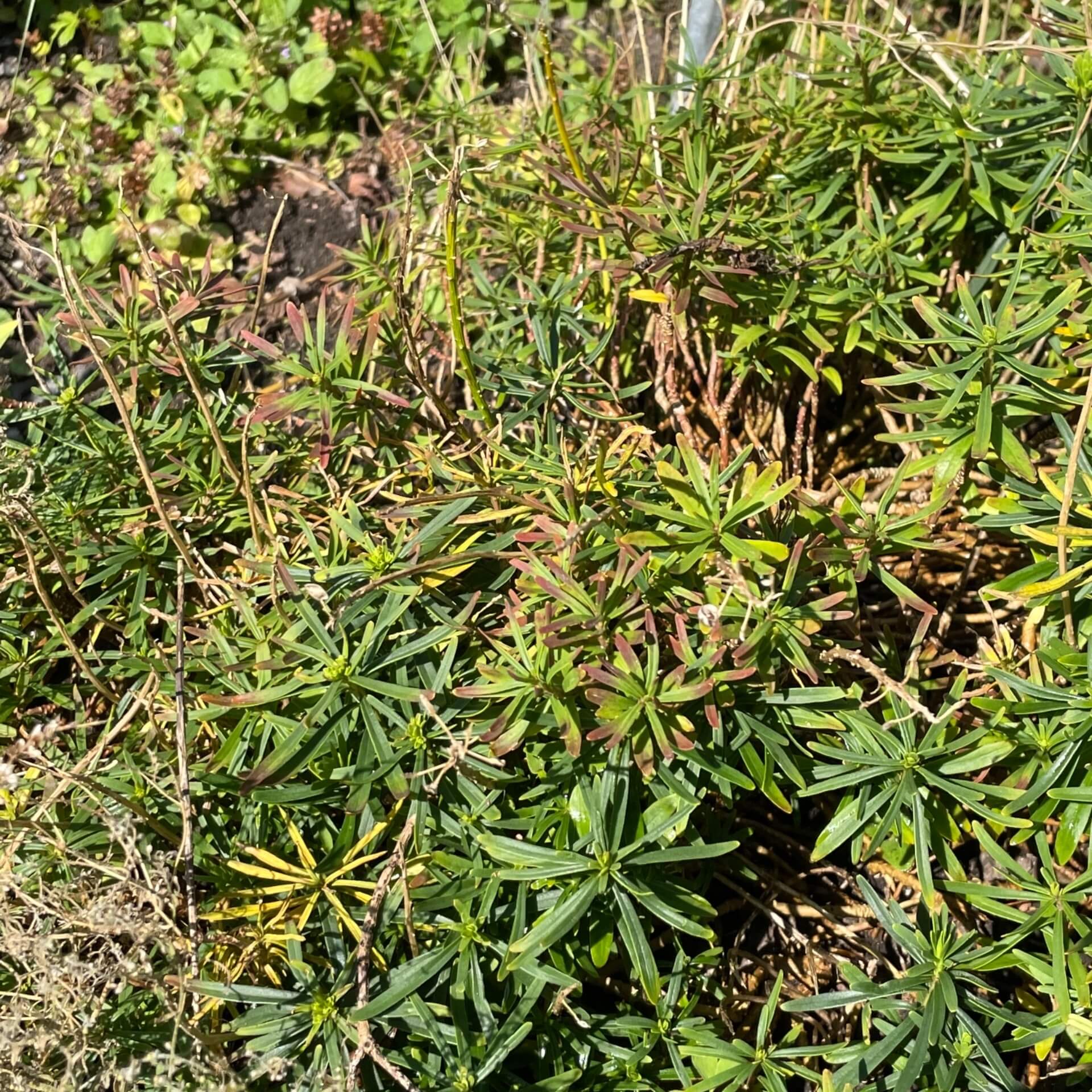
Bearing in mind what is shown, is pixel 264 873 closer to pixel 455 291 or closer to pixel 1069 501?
pixel 455 291

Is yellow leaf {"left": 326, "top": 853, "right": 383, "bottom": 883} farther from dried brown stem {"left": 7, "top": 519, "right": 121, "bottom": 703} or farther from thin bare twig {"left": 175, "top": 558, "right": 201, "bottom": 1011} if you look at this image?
dried brown stem {"left": 7, "top": 519, "right": 121, "bottom": 703}

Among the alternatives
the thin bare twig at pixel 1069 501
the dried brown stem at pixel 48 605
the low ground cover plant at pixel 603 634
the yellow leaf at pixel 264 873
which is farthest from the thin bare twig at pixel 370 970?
the thin bare twig at pixel 1069 501

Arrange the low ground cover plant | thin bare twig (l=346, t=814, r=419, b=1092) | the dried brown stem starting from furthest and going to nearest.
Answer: the dried brown stem → the low ground cover plant → thin bare twig (l=346, t=814, r=419, b=1092)

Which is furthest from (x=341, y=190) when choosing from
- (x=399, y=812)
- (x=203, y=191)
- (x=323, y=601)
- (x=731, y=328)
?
(x=399, y=812)

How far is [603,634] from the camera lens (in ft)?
4.94

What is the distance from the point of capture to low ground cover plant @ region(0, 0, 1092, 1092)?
1477 millimetres

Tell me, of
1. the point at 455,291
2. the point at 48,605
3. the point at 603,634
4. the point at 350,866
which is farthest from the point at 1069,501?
the point at 48,605

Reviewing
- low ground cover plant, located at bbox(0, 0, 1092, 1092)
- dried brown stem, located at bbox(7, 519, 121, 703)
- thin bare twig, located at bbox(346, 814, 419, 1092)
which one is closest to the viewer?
thin bare twig, located at bbox(346, 814, 419, 1092)

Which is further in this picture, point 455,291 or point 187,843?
point 455,291

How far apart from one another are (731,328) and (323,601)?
967mm

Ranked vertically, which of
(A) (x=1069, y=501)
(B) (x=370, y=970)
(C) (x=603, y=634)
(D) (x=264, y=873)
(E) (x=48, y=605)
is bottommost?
(B) (x=370, y=970)

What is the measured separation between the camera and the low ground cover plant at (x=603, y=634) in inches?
58.1

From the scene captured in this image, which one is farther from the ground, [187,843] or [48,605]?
[48,605]

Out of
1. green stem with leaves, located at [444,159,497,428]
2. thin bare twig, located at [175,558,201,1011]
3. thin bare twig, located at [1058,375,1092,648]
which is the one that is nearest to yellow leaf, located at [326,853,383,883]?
thin bare twig, located at [175,558,201,1011]
